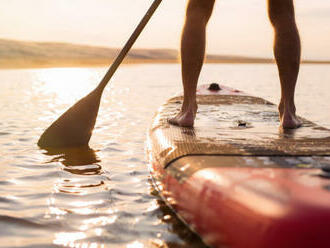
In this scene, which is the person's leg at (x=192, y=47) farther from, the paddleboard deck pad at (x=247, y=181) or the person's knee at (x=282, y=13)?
the person's knee at (x=282, y=13)

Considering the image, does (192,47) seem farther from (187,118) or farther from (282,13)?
(282,13)

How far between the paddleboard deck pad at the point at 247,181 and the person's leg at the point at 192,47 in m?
0.15

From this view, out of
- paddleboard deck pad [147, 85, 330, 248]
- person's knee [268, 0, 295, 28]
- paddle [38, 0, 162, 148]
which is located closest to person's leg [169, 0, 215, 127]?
paddleboard deck pad [147, 85, 330, 248]

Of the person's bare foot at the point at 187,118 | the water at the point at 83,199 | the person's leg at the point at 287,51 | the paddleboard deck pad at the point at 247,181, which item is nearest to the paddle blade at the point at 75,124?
the water at the point at 83,199

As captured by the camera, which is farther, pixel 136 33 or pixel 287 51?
pixel 136 33

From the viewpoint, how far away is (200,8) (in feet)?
8.27

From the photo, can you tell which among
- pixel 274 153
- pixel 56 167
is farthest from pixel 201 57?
pixel 56 167

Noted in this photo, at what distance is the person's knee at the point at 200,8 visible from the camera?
8.25 ft

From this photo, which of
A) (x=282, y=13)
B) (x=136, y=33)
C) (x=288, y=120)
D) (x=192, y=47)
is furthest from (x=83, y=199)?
(x=282, y=13)

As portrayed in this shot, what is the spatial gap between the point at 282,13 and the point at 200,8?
1.68ft

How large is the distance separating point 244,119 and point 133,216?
4.62ft

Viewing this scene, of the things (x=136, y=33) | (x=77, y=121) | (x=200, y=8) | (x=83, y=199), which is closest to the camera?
(x=83, y=199)

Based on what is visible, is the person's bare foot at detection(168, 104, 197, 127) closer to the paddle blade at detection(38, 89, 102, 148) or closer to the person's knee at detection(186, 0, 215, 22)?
the person's knee at detection(186, 0, 215, 22)

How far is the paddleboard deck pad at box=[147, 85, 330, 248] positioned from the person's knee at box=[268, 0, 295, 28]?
2.16 ft
